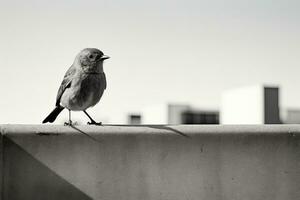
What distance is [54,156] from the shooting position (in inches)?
145

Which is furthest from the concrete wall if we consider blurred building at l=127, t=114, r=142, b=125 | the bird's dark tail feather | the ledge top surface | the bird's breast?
blurred building at l=127, t=114, r=142, b=125

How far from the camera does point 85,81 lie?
5.12m

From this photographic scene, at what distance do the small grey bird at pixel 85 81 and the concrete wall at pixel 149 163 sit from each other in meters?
1.32

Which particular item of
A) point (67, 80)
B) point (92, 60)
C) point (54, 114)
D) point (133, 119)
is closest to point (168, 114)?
point (133, 119)

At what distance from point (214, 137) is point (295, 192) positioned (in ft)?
2.87

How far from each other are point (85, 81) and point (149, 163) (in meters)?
1.63

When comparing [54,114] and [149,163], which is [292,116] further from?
[149,163]

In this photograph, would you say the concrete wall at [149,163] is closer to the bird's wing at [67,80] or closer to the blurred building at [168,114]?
the bird's wing at [67,80]

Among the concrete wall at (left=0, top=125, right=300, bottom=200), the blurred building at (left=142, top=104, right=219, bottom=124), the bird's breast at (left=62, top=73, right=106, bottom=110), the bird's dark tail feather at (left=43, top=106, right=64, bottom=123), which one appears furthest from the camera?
the blurred building at (left=142, top=104, right=219, bottom=124)

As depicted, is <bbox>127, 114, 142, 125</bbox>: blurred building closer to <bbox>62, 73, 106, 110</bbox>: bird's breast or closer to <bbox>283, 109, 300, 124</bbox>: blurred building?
<bbox>283, 109, 300, 124</bbox>: blurred building

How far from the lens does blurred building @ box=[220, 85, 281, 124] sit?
1188 cm

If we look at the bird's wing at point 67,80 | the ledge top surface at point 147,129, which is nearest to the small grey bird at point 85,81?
the bird's wing at point 67,80

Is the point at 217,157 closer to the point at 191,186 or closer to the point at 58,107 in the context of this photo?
the point at 191,186

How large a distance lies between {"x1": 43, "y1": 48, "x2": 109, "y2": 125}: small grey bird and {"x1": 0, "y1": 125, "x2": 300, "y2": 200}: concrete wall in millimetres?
1319
